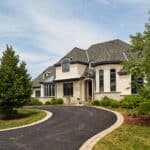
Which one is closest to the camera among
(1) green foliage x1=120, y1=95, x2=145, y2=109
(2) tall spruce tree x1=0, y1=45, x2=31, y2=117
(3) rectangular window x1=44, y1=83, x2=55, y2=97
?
(2) tall spruce tree x1=0, y1=45, x2=31, y2=117

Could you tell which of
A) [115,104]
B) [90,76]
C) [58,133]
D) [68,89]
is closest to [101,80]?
[90,76]

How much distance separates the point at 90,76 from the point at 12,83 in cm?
1594

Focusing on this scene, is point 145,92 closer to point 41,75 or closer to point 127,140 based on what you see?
point 127,140

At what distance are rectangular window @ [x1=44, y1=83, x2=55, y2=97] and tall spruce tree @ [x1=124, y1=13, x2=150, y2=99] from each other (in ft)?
92.5

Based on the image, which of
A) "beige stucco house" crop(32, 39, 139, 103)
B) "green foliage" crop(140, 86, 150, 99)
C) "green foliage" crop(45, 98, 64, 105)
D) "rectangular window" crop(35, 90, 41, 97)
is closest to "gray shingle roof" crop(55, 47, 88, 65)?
"beige stucco house" crop(32, 39, 139, 103)

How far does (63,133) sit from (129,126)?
5.15m

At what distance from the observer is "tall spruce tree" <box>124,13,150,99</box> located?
2423 centimetres

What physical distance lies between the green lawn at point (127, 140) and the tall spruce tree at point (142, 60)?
3.26 m

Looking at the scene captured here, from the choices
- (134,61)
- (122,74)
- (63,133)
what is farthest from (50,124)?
(122,74)

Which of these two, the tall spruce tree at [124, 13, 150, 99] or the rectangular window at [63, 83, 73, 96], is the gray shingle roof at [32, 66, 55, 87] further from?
the tall spruce tree at [124, 13, 150, 99]

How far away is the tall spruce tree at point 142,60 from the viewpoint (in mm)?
24231

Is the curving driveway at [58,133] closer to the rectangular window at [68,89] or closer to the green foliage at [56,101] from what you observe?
the green foliage at [56,101]

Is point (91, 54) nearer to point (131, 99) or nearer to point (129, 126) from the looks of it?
point (131, 99)

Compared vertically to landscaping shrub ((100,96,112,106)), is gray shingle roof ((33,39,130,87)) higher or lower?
higher
